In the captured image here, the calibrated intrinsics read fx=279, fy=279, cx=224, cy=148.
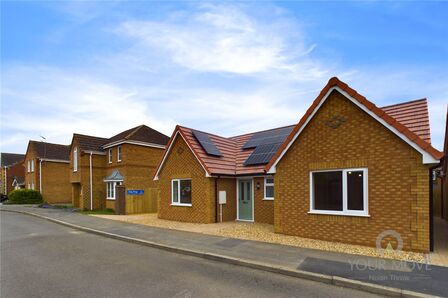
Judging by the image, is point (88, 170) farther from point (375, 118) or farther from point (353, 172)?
point (375, 118)

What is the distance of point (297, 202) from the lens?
34.3 feet

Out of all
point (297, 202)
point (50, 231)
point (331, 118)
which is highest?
point (331, 118)

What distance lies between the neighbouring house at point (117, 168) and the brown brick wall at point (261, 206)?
11.0 meters

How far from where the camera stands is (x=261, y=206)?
14.1 m

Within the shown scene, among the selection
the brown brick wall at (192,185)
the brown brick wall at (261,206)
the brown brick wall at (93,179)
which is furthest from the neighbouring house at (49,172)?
the brown brick wall at (261,206)

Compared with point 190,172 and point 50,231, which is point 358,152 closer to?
point 190,172

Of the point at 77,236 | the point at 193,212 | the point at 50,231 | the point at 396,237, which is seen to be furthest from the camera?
the point at 193,212

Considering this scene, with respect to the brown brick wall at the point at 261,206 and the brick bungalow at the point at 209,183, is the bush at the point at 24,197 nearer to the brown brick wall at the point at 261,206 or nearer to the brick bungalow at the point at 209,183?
the brick bungalow at the point at 209,183

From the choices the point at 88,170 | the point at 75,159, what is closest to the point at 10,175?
the point at 75,159

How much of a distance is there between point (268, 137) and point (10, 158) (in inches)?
2282

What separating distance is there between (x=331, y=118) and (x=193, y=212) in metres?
8.56

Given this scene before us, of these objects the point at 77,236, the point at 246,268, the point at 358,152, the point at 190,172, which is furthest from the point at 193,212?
the point at 358,152

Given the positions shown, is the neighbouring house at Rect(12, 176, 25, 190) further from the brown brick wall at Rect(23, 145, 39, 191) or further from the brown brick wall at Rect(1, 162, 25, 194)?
the brown brick wall at Rect(23, 145, 39, 191)

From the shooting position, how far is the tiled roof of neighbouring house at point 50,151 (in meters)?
34.8
